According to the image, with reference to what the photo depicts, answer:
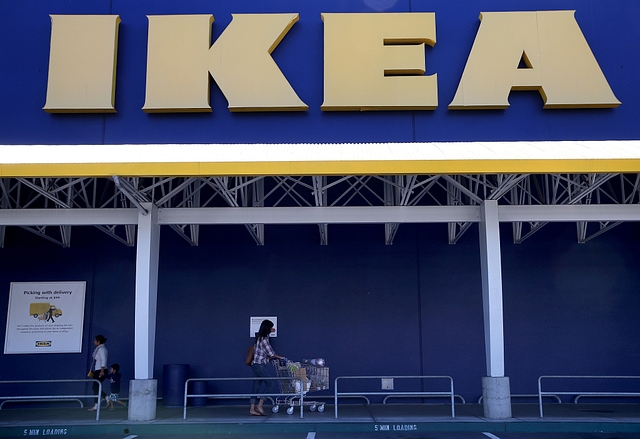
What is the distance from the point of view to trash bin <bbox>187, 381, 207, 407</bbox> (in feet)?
48.0

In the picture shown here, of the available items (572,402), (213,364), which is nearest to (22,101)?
(213,364)

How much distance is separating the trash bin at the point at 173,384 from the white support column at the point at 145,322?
8.73 feet

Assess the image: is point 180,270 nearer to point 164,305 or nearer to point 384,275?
point 164,305

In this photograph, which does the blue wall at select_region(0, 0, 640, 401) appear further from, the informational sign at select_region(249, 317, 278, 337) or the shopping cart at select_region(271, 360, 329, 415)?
the shopping cart at select_region(271, 360, 329, 415)

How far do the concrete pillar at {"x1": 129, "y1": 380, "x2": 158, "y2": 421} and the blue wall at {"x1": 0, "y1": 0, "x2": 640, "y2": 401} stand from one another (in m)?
3.81

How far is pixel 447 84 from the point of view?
51.7 feet

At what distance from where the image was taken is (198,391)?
1486 centimetres

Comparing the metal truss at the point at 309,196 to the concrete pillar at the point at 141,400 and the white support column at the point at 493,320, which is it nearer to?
the white support column at the point at 493,320

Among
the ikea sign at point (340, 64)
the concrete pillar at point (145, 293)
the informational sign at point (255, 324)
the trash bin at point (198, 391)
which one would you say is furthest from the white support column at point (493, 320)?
the trash bin at point (198, 391)

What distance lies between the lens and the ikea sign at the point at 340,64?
15.4m

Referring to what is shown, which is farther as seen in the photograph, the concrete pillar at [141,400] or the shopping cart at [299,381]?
the shopping cart at [299,381]

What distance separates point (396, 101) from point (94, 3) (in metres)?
8.08

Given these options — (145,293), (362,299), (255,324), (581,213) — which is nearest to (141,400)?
(145,293)

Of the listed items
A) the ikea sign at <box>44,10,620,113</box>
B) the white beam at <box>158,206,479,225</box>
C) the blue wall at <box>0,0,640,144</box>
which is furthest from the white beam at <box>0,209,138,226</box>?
the ikea sign at <box>44,10,620,113</box>
